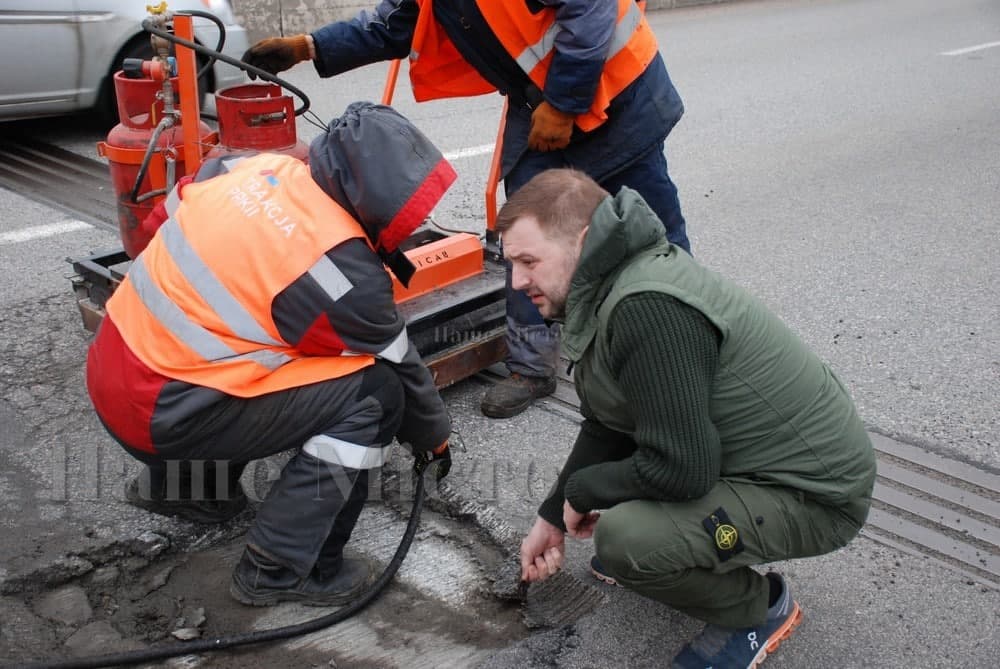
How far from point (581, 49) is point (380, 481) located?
4.82 ft

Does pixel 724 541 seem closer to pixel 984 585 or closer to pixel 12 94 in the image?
pixel 984 585

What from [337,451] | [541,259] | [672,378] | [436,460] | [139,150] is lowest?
[436,460]

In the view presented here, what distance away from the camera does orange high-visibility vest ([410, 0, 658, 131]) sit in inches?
128

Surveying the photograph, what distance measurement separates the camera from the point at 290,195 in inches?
96.0

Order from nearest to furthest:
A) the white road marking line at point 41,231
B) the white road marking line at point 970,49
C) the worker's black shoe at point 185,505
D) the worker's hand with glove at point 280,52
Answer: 1. the worker's black shoe at point 185,505
2. the worker's hand with glove at point 280,52
3. the white road marking line at point 41,231
4. the white road marking line at point 970,49

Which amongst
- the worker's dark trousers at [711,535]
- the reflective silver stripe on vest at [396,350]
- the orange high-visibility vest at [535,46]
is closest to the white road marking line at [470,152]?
the orange high-visibility vest at [535,46]

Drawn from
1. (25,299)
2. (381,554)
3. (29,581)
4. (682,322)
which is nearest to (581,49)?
(682,322)

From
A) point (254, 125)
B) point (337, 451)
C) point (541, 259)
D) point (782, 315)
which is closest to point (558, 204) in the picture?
point (541, 259)

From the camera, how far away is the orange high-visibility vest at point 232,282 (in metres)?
2.35

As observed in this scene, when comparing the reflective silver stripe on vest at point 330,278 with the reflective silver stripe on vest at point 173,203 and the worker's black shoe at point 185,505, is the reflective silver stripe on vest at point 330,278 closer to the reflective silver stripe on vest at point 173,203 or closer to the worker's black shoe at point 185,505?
the reflective silver stripe on vest at point 173,203

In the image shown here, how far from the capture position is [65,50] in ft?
19.7

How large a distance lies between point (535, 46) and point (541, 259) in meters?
1.30

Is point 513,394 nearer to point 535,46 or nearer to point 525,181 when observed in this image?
point 525,181

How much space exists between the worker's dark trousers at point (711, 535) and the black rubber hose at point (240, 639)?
2.26 feet
